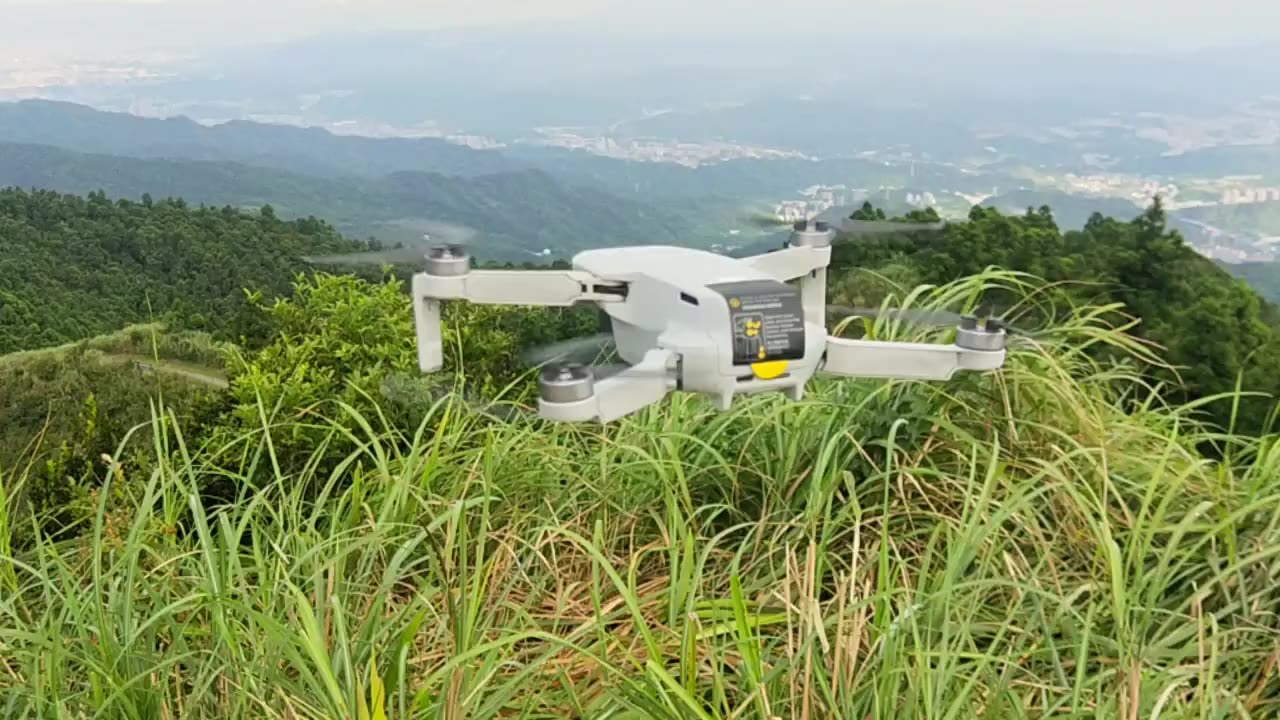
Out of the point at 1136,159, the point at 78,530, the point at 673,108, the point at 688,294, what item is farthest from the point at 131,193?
the point at 1136,159

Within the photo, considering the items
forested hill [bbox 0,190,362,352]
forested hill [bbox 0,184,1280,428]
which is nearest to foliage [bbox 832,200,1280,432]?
forested hill [bbox 0,184,1280,428]

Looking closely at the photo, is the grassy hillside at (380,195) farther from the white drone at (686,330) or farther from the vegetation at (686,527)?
the white drone at (686,330)

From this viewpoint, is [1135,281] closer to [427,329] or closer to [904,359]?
[904,359]

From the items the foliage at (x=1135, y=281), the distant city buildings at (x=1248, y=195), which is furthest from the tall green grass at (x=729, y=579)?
the distant city buildings at (x=1248, y=195)

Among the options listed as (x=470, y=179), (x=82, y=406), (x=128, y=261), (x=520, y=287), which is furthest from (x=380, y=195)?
(x=520, y=287)

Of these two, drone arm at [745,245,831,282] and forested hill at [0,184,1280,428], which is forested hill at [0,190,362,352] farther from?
drone arm at [745,245,831,282]

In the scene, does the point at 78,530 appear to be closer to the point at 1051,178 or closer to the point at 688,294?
the point at 688,294
